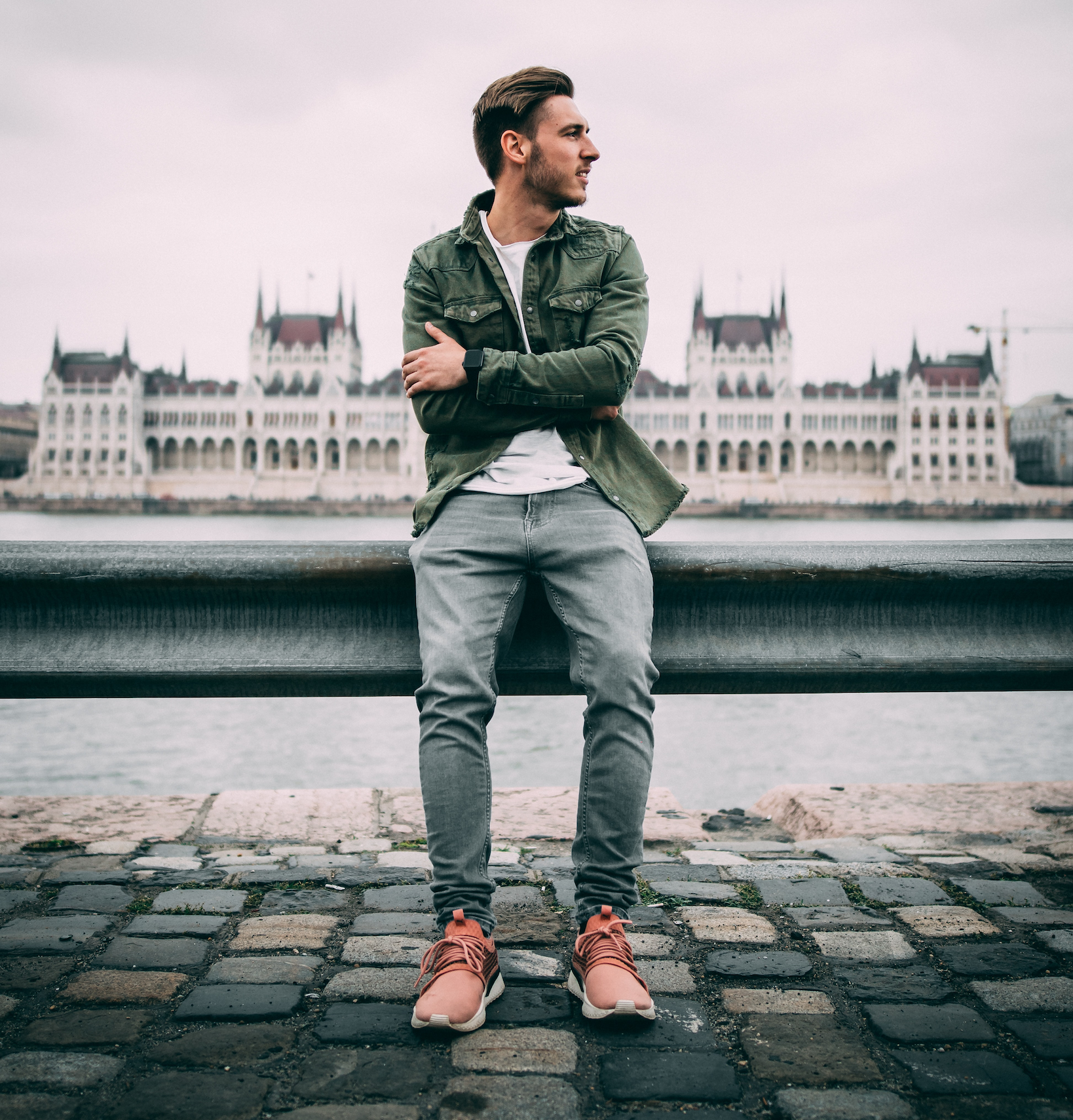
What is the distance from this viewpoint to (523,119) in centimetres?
193

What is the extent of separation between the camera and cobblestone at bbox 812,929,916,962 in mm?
1685

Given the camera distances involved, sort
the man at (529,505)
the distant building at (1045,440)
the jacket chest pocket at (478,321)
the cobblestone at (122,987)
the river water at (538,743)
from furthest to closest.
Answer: the distant building at (1045,440) → the river water at (538,743) → the jacket chest pocket at (478,321) → the man at (529,505) → the cobblestone at (122,987)

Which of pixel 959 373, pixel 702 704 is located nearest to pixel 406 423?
pixel 959 373

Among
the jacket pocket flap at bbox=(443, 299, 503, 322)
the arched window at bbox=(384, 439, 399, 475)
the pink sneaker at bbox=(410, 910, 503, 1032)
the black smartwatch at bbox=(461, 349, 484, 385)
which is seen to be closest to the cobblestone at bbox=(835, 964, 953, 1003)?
the pink sneaker at bbox=(410, 910, 503, 1032)

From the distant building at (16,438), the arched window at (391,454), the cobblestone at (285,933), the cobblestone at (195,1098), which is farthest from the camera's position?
the distant building at (16,438)

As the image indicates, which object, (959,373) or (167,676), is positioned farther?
(959,373)

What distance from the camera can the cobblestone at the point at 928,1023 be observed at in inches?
54.5

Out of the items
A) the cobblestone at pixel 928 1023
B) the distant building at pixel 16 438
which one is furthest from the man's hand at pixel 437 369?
the distant building at pixel 16 438

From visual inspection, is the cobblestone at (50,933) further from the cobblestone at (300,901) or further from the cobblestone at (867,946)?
the cobblestone at (867,946)

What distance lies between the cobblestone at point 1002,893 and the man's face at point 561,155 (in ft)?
5.12

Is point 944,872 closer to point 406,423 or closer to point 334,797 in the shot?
point 334,797

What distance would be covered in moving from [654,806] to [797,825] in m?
0.40

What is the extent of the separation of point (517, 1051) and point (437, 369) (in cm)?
111

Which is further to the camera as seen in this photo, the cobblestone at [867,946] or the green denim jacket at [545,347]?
the green denim jacket at [545,347]
